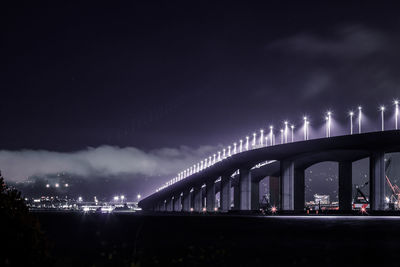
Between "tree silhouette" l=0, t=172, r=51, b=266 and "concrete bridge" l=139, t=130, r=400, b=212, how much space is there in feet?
265

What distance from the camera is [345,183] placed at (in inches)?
4734

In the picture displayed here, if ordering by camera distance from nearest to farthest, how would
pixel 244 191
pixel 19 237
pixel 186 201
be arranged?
pixel 19 237
pixel 244 191
pixel 186 201

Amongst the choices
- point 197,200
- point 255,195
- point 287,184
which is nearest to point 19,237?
point 287,184

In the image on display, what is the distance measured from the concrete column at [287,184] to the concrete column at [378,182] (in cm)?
1926

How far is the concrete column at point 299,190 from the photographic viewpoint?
129375mm

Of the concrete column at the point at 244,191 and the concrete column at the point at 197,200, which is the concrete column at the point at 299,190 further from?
the concrete column at the point at 197,200

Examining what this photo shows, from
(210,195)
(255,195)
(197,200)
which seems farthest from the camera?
(255,195)

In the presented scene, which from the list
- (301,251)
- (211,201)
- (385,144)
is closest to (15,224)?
(301,251)

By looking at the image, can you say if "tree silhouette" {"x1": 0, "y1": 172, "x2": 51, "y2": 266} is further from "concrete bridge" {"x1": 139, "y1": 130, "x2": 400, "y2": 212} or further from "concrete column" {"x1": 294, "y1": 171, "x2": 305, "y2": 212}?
"concrete column" {"x1": 294, "y1": 171, "x2": 305, "y2": 212}

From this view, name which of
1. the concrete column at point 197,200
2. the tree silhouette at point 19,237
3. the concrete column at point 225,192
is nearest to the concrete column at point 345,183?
the concrete column at point 225,192

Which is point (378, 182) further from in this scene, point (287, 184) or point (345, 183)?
point (345, 183)

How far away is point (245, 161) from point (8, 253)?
11225cm

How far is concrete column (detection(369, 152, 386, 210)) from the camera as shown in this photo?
308ft

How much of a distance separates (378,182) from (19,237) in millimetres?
87326
